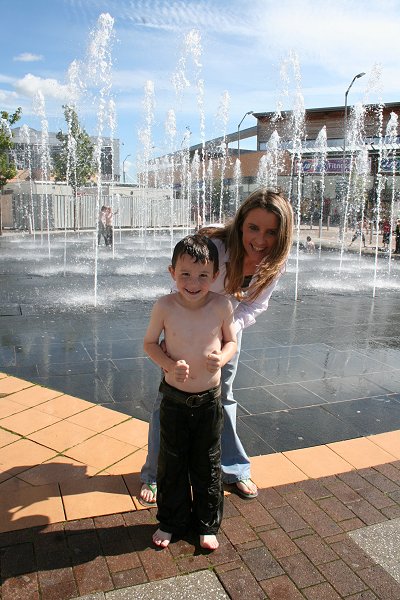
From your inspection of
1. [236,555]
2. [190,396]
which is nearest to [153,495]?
[236,555]

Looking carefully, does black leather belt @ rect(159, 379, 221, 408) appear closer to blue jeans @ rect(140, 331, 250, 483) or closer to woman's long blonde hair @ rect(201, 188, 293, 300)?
blue jeans @ rect(140, 331, 250, 483)

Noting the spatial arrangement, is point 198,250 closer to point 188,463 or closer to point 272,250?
point 272,250

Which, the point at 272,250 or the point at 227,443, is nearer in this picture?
the point at 272,250

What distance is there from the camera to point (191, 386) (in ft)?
7.23

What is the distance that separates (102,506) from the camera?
2.54m

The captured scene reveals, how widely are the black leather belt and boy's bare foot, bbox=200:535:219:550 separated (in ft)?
2.00

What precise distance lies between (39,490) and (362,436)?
2.12 meters

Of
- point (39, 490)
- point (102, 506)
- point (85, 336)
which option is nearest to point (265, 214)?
point (102, 506)

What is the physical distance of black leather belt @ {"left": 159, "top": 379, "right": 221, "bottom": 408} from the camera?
2.21m

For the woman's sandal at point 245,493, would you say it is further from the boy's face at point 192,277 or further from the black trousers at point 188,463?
the boy's face at point 192,277

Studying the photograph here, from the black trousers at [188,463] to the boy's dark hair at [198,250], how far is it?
59 cm

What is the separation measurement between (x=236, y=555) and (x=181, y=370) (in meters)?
0.90

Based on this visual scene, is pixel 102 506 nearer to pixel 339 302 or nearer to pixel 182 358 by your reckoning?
pixel 182 358

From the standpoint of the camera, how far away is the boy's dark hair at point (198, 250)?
6.93 feet
